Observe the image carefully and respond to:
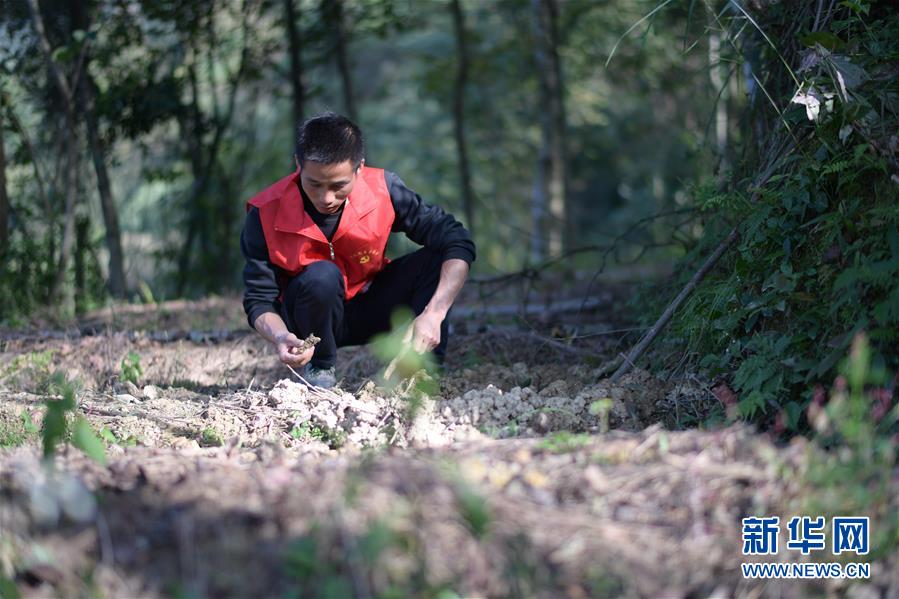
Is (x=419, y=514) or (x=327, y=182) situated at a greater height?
(x=327, y=182)

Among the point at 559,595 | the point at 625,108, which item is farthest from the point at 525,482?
the point at 625,108

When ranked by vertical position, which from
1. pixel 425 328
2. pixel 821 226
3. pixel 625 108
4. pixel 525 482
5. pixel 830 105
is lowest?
pixel 525 482

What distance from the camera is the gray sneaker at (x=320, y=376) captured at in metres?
3.95

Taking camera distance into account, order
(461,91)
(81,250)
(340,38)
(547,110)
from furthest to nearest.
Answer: (461,91) → (547,110) → (340,38) → (81,250)

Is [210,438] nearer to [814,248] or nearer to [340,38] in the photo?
[814,248]

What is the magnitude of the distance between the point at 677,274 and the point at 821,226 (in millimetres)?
1144

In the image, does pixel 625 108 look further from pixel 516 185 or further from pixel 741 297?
pixel 741 297

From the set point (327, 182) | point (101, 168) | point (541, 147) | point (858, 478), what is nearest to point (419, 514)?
point (858, 478)

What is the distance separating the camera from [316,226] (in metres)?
3.90

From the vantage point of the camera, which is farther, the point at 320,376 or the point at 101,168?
the point at 101,168

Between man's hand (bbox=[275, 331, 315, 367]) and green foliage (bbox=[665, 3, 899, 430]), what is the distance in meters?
1.48

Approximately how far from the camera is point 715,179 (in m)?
4.27

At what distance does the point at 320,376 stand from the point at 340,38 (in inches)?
227

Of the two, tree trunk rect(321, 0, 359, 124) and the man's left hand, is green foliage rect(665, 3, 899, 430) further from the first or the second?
tree trunk rect(321, 0, 359, 124)
